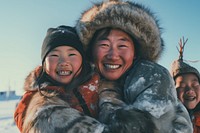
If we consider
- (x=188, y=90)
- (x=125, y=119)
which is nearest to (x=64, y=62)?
(x=125, y=119)

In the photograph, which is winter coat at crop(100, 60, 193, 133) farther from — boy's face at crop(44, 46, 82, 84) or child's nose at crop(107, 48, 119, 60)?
boy's face at crop(44, 46, 82, 84)

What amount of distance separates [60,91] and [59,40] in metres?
0.47

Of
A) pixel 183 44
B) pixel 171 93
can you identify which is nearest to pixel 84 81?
pixel 171 93

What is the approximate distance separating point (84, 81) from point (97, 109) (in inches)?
10.8

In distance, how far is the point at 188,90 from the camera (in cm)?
440

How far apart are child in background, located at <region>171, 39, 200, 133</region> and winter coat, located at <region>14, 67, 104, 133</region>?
2033mm

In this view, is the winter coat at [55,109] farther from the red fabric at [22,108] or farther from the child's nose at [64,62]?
the child's nose at [64,62]

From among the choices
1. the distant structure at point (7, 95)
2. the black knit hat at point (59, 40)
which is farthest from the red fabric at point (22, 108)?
the distant structure at point (7, 95)

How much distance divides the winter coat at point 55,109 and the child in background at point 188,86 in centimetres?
203

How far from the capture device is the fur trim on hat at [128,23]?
9.19 ft

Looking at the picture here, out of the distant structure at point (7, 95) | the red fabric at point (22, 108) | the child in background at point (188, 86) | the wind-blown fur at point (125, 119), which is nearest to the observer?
the wind-blown fur at point (125, 119)

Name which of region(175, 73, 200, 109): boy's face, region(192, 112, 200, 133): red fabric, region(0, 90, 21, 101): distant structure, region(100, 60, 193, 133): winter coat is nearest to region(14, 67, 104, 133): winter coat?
region(100, 60, 193, 133): winter coat

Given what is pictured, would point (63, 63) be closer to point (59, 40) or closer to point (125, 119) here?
point (59, 40)

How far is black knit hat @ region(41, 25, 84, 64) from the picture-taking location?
2.74 m
